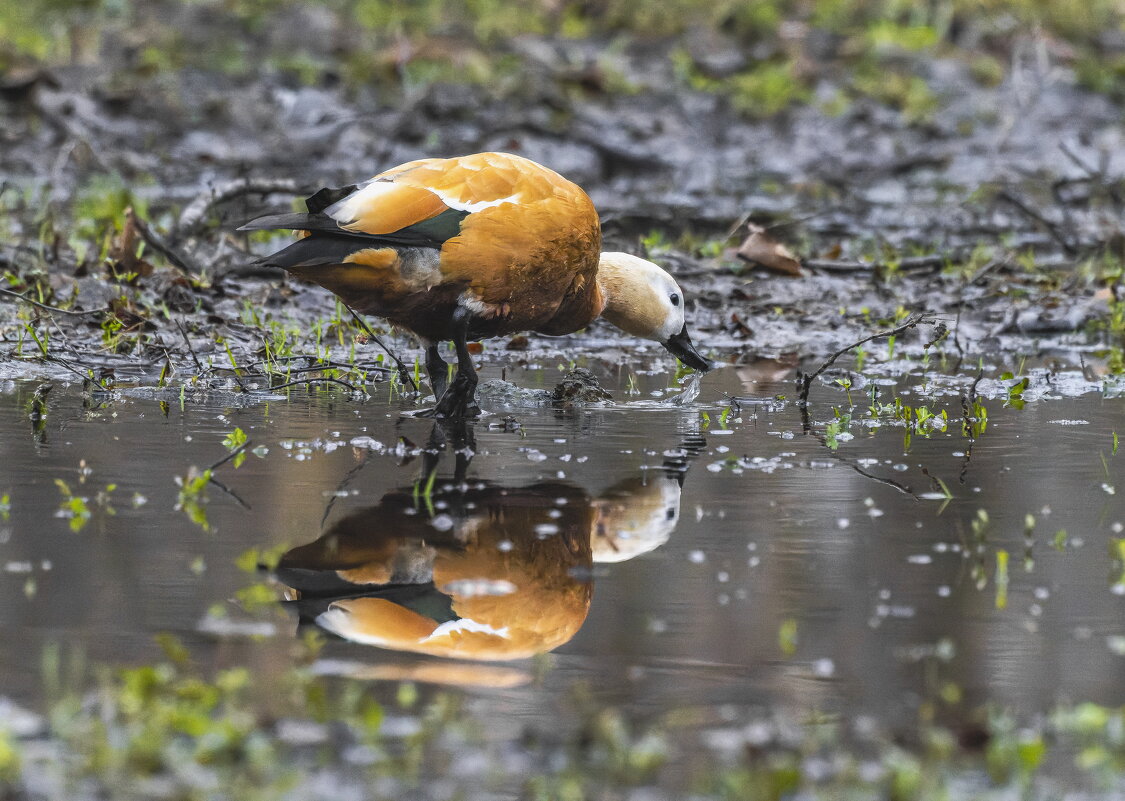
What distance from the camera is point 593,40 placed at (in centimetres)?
1795

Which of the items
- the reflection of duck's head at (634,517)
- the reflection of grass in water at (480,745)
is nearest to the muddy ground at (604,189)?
the reflection of grass in water at (480,745)

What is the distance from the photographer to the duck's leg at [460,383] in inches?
234

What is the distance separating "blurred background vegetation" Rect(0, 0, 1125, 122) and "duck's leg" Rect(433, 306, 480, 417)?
957 centimetres

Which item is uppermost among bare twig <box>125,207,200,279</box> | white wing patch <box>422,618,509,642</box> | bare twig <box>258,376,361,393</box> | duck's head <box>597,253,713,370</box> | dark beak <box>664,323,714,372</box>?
bare twig <box>125,207,200,279</box>

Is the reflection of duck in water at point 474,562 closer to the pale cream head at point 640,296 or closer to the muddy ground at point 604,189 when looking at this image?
the muddy ground at point 604,189

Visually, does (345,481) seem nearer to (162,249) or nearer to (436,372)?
(436,372)

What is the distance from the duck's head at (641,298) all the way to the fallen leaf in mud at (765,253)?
2.16 m

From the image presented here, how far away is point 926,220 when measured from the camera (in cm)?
1213

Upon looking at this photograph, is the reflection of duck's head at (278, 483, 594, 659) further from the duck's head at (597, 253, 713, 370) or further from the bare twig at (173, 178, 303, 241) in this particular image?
the bare twig at (173, 178, 303, 241)

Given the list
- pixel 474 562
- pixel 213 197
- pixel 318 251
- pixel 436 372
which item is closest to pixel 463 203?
pixel 318 251

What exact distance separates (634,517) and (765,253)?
16.1 feet

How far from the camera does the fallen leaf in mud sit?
9133mm

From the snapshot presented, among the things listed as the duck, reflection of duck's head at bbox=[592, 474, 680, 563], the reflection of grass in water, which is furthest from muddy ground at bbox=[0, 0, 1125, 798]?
the duck

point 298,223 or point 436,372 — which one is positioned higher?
point 298,223
